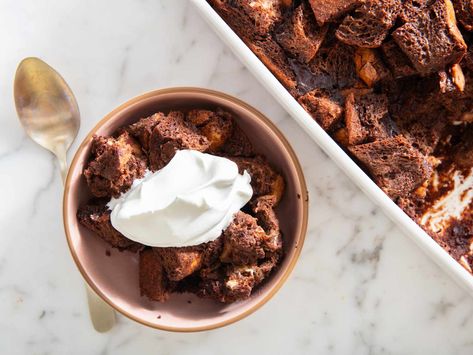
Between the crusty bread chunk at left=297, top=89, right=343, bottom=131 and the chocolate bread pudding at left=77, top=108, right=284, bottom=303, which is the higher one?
the crusty bread chunk at left=297, top=89, right=343, bottom=131

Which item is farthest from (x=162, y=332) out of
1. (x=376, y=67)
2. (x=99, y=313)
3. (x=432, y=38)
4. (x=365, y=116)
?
(x=432, y=38)

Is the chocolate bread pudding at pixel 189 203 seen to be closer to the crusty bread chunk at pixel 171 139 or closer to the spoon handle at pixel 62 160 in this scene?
the crusty bread chunk at pixel 171 139

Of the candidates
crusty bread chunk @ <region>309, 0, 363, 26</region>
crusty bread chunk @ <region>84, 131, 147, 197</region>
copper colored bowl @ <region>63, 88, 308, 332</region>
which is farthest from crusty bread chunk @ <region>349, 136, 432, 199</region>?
crusty bread chunk @ <region>84, 131, 147, 197</region>

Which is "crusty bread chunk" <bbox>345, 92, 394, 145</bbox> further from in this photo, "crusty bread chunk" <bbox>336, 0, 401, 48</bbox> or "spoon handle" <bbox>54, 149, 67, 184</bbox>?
"spoon handle" <bbox>54, 149, 67, 184</bbox>

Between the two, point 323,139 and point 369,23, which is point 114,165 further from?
point 369,23

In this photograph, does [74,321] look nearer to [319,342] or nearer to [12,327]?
[12,327]

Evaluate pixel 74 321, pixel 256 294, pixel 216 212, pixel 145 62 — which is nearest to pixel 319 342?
pixel 256 294

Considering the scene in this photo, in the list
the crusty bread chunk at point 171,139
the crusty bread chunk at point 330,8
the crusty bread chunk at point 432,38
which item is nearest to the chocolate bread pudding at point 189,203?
the crusty bread chunk at point 171,139
